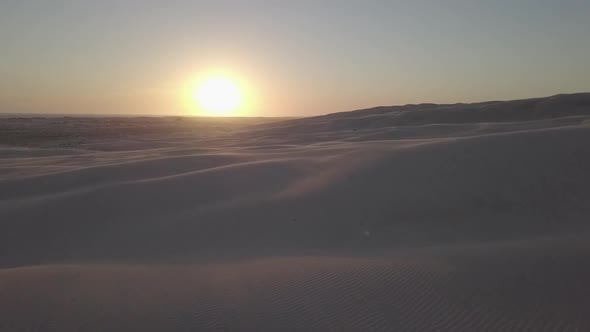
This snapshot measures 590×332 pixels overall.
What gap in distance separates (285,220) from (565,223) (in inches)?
143

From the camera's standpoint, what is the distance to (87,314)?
285 cm

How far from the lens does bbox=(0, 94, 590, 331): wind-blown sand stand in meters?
2.79

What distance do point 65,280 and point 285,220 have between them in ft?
9.21

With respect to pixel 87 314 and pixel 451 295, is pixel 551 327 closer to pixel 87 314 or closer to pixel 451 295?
pixel 451 295

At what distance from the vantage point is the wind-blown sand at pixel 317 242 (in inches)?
110

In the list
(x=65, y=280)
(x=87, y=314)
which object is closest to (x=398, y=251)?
(x=87, y=314)

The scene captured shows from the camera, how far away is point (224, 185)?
7.37 meters

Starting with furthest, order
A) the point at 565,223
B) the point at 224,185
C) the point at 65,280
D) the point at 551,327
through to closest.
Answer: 1. the point at 224,185
2. the point at 565,223
3. the point at 65,280
4. the point at 551,327

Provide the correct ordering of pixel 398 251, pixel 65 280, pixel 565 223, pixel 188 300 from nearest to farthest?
pixel 188 300, pixel 65 280, pixel 398 251, pixel 565 223

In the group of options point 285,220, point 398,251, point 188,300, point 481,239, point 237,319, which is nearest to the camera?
point 237,319

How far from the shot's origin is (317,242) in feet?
15.8

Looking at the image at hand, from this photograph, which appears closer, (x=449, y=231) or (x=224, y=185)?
(x=449, y=231)

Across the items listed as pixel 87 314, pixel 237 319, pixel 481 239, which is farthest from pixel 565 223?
pixel 87 314

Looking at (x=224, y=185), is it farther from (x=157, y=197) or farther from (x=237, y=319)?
(x=237, y=319)
